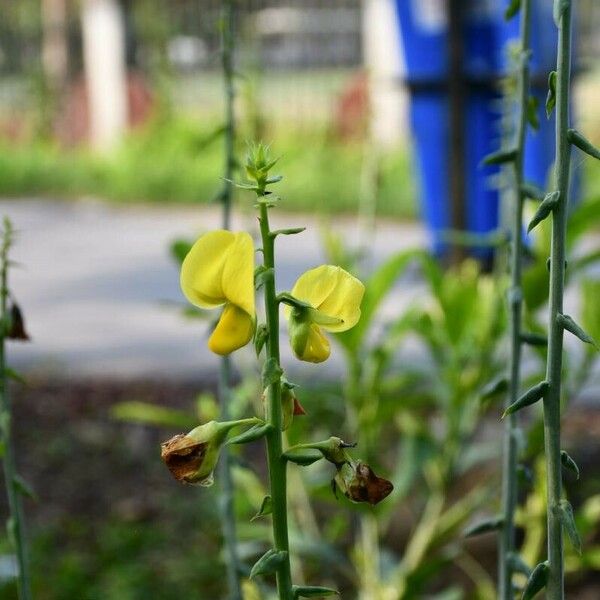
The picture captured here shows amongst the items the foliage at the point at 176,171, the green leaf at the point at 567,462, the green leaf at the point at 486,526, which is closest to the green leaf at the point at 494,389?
the green leaf at the point at 486,526

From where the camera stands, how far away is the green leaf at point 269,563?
0.70 meters

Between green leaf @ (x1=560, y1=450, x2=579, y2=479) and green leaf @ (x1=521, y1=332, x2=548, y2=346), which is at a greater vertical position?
green leaf @ (x1=560, y1=450, x2=579, y2=479)

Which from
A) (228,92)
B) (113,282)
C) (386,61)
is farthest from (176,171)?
(228,92)

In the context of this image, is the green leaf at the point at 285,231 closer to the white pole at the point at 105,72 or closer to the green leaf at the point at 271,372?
the green leaf at the point at 271,372

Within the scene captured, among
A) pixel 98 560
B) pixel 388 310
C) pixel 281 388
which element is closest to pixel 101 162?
pixel 388 310

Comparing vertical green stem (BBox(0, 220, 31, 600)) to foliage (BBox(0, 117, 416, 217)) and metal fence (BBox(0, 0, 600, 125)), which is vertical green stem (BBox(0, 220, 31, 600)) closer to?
foliage (BBox(0, 117, 416, 217))

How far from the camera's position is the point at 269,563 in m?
0.70

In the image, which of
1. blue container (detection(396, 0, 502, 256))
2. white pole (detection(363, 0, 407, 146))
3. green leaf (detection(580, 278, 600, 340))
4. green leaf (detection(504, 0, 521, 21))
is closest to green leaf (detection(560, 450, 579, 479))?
green leaf (detection(504, 0, 521, 21))

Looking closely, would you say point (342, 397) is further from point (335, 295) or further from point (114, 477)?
point (335, 295)

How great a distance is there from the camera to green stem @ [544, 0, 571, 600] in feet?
2.39

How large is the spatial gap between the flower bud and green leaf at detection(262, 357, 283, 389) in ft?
0.11

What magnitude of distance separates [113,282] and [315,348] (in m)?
6.75

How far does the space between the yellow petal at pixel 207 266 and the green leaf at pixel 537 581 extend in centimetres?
26

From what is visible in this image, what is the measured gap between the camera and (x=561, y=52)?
73 centimetres
